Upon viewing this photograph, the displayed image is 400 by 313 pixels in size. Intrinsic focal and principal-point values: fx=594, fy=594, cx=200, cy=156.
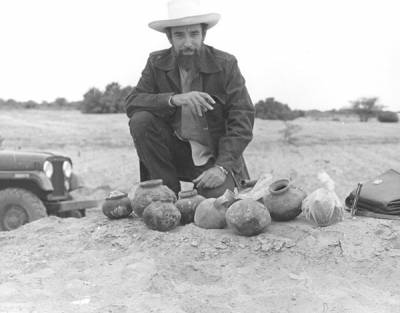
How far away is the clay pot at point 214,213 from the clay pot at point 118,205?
0.62 meters

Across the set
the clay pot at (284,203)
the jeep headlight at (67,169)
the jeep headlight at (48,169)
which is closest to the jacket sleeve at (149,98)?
the clay pot at (284,203)

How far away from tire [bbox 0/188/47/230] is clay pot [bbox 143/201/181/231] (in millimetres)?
2295

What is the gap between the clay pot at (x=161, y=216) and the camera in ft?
12.5

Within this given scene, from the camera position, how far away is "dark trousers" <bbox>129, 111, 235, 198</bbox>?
14.4 ft

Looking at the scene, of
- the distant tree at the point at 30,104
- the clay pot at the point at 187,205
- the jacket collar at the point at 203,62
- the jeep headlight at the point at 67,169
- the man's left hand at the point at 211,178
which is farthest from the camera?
the distant tree at the point at 30,104

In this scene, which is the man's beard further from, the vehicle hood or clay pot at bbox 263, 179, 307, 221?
the vehicle hood

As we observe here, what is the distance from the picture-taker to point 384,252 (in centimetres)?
339

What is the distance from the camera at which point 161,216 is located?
3791 millimetres

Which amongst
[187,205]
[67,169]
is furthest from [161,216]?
[67,169]

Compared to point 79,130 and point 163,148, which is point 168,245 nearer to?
point 163,148

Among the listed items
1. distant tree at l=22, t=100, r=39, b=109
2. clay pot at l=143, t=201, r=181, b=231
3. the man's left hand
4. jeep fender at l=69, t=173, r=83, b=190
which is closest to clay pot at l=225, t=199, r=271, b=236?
clay pot at l=143, t=201, r=181, b=231

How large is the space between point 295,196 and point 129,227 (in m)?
1.13

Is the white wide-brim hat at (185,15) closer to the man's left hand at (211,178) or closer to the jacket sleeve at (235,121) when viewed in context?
the jacket sleeve at (235,121)

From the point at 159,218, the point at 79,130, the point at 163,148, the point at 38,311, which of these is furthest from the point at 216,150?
the point at 79,130
